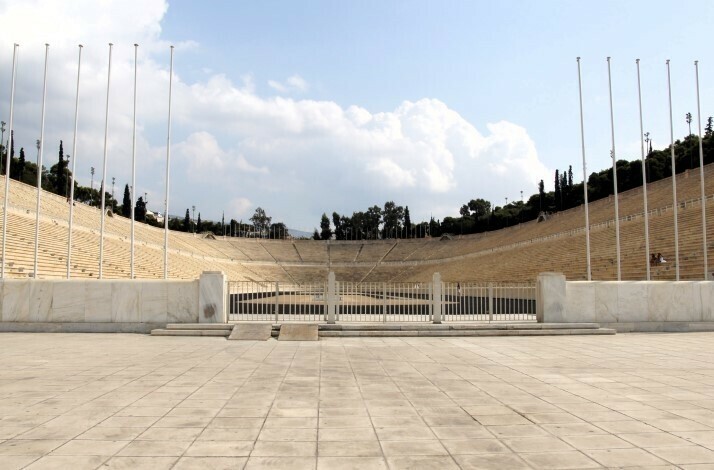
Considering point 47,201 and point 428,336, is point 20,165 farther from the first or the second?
point 428,336

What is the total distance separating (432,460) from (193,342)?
33.6ft

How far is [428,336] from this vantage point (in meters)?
15.1

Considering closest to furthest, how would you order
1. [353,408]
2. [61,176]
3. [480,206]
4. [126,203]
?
1. [353,408]
2. [61,176]
3. [126,203]
4. [480,206]

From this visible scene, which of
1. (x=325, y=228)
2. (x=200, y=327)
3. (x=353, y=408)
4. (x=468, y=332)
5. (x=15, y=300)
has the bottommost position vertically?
(x=353, y=408)

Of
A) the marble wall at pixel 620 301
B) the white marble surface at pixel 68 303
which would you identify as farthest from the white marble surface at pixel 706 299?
the white marble surface at pixel 68 303

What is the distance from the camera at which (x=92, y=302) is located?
1538 centimetres

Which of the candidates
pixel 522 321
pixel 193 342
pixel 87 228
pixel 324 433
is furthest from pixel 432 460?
pixel 87 228

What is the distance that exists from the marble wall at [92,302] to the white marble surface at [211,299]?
290 millimetres

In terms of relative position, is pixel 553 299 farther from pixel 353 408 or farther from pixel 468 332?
pixel 353 408

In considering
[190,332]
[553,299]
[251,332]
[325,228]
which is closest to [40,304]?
[190,332]

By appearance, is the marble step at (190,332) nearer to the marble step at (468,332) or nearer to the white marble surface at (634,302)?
the marble step at (468,332)

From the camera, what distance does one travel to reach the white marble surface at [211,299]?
15.4 metres

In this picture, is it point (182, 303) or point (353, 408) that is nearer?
point (353, 408)

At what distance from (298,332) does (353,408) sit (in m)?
8.16
